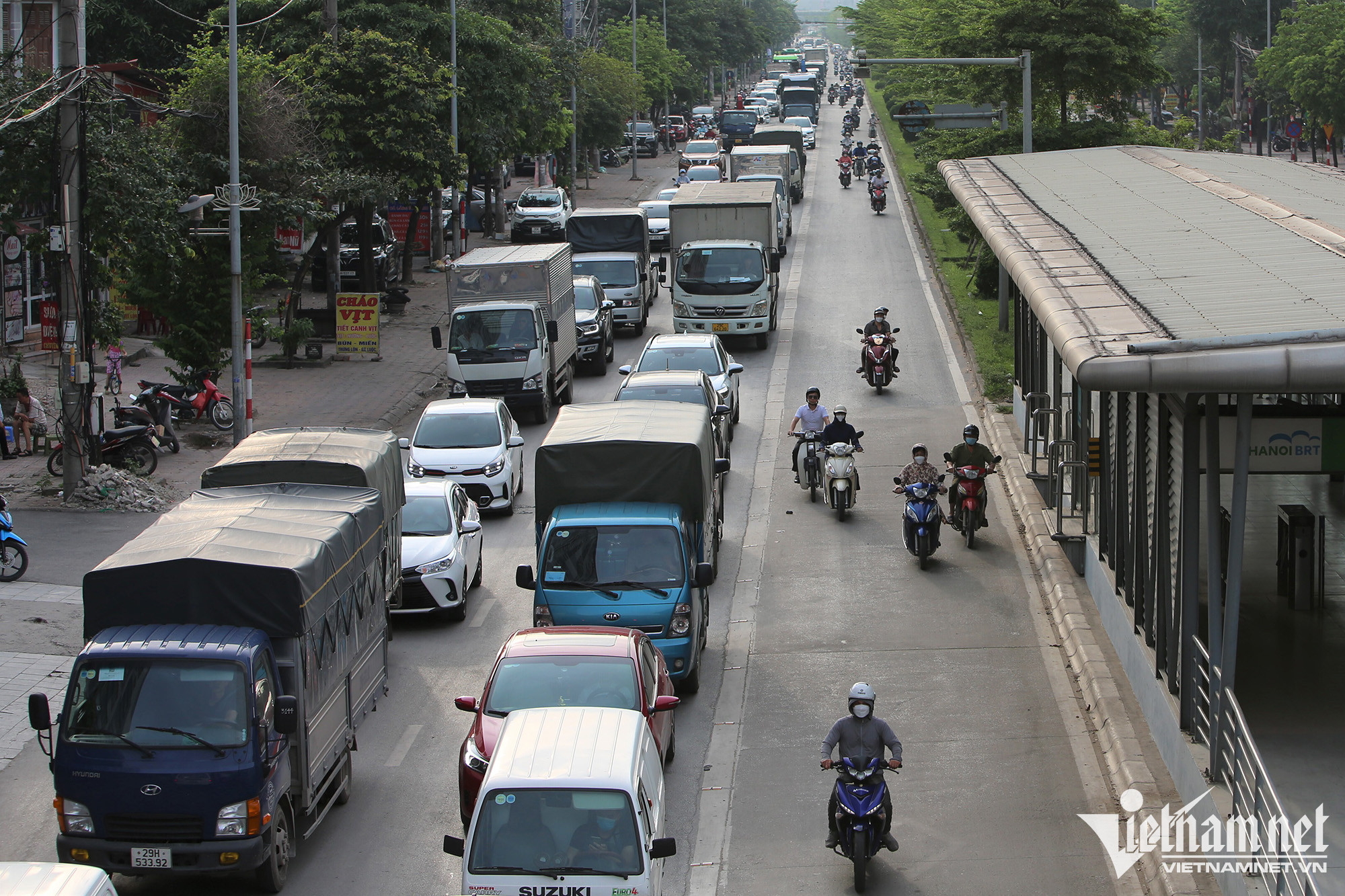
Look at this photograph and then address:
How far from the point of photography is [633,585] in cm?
1439

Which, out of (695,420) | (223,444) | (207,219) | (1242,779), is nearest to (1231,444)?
(1242,779)

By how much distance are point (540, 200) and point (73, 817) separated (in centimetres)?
4551

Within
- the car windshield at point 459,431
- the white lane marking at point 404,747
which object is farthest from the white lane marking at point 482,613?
the car windshield at point 459,431

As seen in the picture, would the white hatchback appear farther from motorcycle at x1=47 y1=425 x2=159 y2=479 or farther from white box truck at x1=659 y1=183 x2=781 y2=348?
white box truck at x1=659 y1=183 x2=781 y2=348

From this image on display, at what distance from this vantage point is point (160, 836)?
33.3ft

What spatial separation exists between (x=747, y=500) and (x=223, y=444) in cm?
979

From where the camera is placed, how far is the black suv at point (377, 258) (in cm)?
4112

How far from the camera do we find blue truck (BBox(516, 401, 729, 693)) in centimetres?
1430

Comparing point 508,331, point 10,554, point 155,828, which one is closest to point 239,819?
point 155,828

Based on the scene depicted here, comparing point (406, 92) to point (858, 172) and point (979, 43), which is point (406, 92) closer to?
point (979, 43)

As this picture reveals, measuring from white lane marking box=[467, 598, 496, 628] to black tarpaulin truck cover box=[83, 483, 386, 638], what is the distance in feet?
16.8

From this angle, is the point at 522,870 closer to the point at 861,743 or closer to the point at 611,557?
the point at 861,743

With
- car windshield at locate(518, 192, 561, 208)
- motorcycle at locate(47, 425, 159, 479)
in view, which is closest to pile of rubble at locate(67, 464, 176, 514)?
motorcycle at locate(47, 425, 159, 479)

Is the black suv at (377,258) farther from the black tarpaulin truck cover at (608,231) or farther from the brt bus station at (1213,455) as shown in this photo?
the brt bus station at (1213,455)
